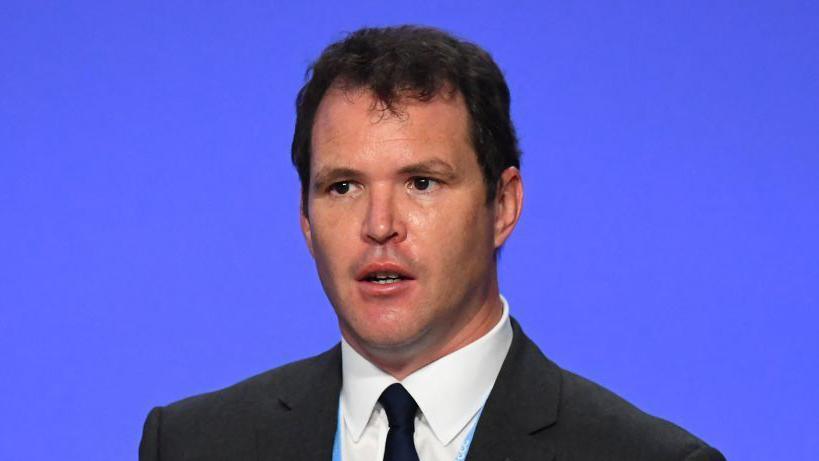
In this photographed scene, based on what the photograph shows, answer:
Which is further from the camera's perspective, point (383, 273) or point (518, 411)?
point (518, 411)

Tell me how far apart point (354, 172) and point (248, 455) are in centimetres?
68

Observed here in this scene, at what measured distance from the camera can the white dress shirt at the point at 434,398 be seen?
3061 millimetres

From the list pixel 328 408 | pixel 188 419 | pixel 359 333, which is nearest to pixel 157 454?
pixel 188 419

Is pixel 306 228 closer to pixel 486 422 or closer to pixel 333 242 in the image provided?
pixel 333 242

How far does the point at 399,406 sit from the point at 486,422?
7.2 inches

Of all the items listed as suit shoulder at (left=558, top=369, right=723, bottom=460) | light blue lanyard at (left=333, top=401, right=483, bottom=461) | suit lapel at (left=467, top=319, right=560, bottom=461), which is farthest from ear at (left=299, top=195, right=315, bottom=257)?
suit shoulder at (left=558, top=369, right=723, bottom=460)

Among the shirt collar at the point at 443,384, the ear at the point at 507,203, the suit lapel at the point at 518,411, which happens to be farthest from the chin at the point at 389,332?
the ear at the point at 507,203

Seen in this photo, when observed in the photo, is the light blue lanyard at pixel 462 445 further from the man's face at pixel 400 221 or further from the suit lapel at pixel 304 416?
the man's face at pixel 400 221

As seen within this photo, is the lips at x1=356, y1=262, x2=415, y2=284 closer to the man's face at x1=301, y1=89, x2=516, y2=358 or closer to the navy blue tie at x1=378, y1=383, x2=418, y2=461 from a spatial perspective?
the man's face at x1=301, y1=89, x2=516, y2=358

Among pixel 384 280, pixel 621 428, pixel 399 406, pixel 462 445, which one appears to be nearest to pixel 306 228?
pixel 384 280

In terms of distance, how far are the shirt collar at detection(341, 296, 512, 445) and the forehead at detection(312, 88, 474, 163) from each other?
43 cm

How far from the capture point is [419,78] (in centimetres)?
305

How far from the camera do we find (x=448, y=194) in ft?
9.86

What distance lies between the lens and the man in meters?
2.97
